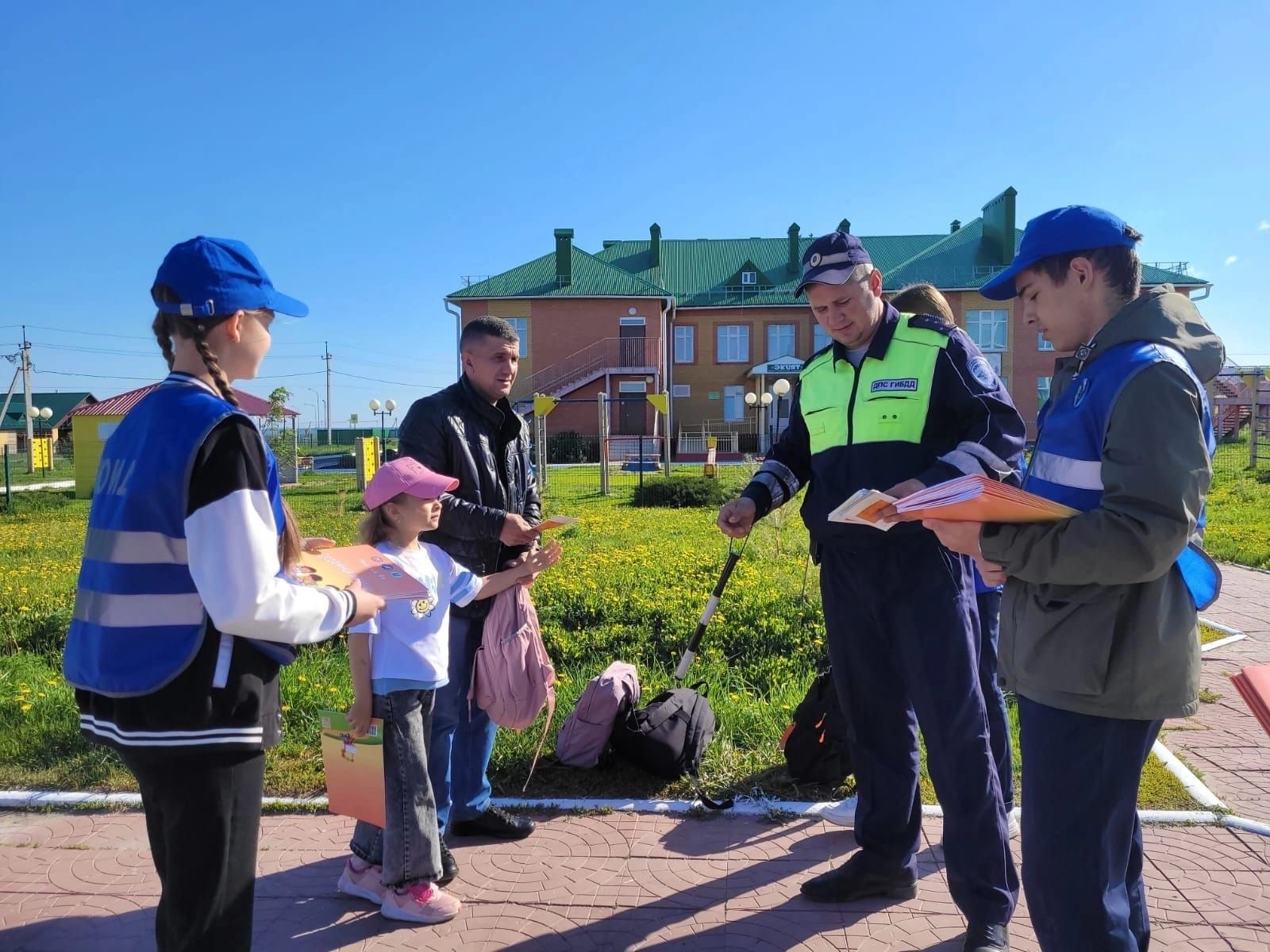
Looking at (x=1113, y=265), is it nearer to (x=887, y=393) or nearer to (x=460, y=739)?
(x=887, y=393)

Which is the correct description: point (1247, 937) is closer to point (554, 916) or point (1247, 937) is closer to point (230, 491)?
point (554, 916)

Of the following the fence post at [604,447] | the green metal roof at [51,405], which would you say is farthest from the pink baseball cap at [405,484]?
the green metal roof at [51,405]

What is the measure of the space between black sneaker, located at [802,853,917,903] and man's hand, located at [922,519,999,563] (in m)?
1.67

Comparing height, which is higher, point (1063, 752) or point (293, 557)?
point (293, 557)

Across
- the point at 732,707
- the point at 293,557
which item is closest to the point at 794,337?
the point at 732,707

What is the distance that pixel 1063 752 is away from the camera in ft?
6.83

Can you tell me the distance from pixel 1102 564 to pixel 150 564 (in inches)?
81.8

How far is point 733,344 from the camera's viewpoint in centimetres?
4397

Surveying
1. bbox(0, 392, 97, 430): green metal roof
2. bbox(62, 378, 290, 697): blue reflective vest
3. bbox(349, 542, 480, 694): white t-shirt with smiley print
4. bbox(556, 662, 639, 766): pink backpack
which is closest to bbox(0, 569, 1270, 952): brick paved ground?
bbox(556, 662, 639, 766): pink backpack

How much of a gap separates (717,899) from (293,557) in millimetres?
2082

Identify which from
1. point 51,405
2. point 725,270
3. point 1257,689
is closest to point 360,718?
point 1257,689

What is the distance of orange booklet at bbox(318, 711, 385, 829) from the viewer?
3.04m

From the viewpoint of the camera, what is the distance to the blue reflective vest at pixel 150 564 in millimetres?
1927

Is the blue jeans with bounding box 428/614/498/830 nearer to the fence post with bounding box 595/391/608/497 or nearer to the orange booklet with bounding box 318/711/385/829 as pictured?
the orange booklet with bounding box 318/711/385/829
